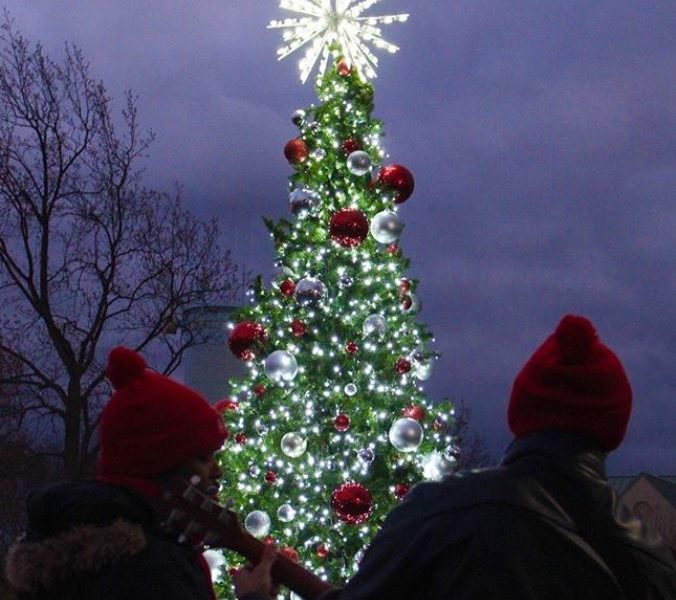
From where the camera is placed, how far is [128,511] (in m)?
2.71

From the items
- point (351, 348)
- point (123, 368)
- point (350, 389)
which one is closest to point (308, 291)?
point (351, 348)

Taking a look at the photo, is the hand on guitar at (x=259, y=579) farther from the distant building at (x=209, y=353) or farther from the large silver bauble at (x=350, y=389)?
the distant building at (x=209, y=353)

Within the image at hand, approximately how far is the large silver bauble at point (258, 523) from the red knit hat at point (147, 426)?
572cm

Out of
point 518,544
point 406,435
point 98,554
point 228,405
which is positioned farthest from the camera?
point 228,405

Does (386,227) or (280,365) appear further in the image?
(386,227)

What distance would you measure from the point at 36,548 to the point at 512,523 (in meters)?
1.46

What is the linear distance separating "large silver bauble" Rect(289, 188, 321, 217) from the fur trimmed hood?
691cm

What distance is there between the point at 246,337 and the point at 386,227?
1721 mm

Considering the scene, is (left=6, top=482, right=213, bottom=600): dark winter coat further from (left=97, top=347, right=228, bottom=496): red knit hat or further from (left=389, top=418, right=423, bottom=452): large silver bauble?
(left=389, top=418, right=423, bottom=452): large silver bauble

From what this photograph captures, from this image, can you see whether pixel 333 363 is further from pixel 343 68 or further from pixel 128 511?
pixel 128 511

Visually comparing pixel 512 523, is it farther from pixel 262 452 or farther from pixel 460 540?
pixel 262 452

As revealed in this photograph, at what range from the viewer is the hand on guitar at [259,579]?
2812 mm

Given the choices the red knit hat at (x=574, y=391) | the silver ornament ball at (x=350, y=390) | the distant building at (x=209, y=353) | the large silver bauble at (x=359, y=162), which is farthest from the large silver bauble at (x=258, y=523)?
the distant building at (x=209, y=353)

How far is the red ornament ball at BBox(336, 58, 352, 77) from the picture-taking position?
9992 millimetres
